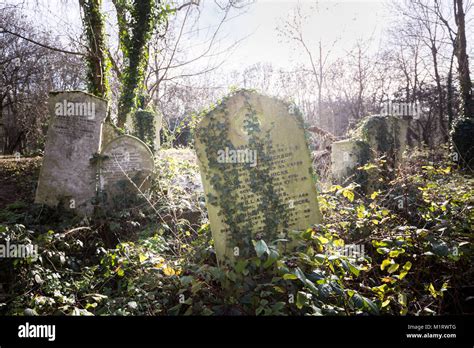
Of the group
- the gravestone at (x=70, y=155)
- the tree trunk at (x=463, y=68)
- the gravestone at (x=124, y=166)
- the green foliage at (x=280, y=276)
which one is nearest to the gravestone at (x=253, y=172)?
the green foliage at (x=280, y=276)

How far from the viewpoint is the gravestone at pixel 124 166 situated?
19.2 feet

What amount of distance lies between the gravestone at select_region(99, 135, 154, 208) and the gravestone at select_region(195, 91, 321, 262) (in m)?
2.87

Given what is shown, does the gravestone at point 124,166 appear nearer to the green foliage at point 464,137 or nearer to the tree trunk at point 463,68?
the green foliage at point 464,137

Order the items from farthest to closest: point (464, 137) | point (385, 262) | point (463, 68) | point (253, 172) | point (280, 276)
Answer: point (463, 68) < point (464, 137) < point (253, 172) < point (280, 276) < point (385, 262)

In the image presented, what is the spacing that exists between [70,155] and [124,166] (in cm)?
111

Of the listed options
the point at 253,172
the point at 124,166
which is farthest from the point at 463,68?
the point at 124,166

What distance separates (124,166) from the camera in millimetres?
5938

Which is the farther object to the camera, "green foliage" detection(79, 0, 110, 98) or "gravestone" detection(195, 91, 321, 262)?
"green foliage" detection(79, 0, 110, 98)

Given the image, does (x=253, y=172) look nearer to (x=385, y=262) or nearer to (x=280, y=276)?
(x=280, y=276)

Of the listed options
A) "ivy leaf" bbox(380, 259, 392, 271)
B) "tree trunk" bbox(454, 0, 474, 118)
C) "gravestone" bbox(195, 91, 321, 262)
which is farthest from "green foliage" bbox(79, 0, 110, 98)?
"tree trunk" bbox(454, 0, 474, 118)

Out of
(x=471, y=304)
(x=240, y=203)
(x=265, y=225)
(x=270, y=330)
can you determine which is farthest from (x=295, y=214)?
(x=471, y=304)

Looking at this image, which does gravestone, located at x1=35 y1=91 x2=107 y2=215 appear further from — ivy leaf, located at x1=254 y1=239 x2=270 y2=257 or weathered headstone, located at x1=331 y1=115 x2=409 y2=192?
weathered headstone, located at x1=331 y1=115 x2=409 y2=192

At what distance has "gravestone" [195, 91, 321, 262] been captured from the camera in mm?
3430

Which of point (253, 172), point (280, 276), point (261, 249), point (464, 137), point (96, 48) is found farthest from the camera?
point (464, 137)
